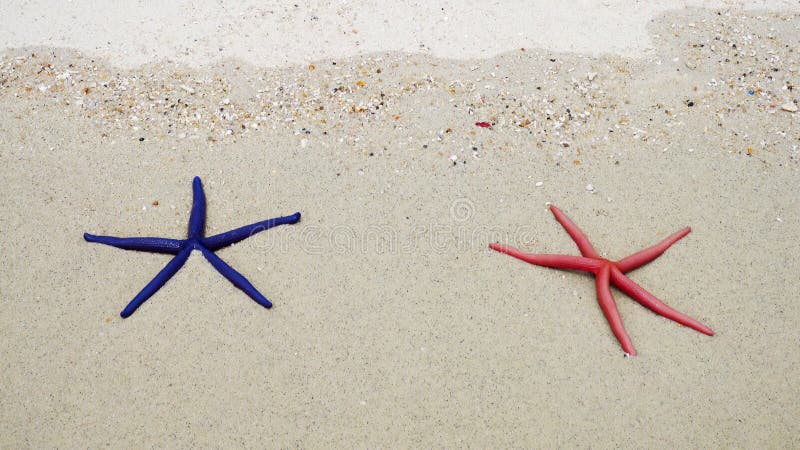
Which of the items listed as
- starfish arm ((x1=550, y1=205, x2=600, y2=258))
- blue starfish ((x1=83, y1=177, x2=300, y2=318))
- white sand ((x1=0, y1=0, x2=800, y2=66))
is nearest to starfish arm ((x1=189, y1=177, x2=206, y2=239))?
blue starfish ((x1=83, y1=177, x2=300, y2=318))

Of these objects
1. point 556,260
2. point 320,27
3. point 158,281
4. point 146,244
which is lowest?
point 158,281

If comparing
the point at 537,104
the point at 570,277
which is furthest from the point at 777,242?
the point at 537,104

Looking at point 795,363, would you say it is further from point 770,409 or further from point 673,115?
point 673,115

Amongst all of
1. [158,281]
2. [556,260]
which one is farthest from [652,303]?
[158,281]

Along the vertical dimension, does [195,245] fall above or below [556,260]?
below

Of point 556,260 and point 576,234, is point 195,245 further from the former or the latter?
point 576,234

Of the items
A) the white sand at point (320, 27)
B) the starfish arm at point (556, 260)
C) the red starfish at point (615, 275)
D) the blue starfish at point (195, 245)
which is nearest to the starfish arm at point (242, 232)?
the blue starfish at point (195, 245)

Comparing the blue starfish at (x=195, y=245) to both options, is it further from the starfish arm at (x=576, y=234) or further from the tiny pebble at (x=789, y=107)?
the tiny pebble at (x=789, y=107)
